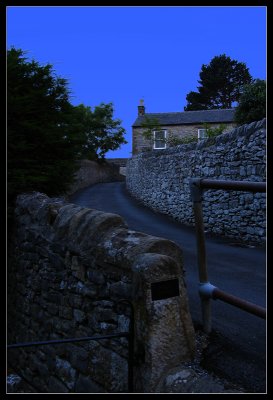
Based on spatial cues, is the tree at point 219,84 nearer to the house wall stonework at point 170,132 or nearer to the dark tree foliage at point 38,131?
the house wall stonework at point 170,132

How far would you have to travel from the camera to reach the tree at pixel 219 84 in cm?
4362

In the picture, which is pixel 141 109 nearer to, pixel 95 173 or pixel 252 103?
pixel 95 173

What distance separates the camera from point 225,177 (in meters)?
10.0

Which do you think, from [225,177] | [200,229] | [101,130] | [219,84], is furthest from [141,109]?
[200,229]

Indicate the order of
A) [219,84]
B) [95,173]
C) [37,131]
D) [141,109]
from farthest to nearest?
1. [219,84]
2. [141,109]
3. [95,173]
4. [37,131]

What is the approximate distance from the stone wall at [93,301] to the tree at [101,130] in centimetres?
2812

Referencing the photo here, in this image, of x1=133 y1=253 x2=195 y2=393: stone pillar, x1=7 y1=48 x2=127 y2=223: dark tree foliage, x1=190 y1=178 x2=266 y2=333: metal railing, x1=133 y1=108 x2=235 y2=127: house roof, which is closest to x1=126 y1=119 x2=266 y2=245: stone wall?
x1=7 y1=48 x2=127 y2=223: dark tree foliage

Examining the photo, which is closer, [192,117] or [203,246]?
[203,246]

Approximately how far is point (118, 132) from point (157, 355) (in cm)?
3266

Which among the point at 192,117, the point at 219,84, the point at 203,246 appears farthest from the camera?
the point at 219,84

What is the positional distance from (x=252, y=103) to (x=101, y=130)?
901 inches

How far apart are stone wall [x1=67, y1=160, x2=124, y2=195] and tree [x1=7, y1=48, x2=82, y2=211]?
1421 centimetres

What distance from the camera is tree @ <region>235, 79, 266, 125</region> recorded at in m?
12.5

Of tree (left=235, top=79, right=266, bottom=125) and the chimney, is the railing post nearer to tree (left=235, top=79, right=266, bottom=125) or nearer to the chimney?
tree (left=235, top=79, right=266, bottom=125)
